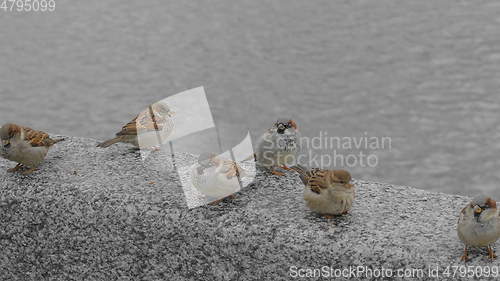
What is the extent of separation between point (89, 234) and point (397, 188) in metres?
1.62

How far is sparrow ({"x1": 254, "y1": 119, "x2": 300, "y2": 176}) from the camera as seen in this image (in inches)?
138

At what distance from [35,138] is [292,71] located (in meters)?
4.32

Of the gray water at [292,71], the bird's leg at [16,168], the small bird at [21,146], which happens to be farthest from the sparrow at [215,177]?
the gray water at [292,71]

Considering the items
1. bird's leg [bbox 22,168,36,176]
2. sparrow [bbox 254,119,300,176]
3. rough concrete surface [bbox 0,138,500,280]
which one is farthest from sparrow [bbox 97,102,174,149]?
sparrow [bbox 254,119,300,176]

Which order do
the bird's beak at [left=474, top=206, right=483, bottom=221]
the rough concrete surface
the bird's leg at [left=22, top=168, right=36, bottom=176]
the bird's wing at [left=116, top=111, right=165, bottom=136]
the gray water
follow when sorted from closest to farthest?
the bird's beak at [left=474, top=206, right=483, bottom=221]
the rough concrete surface
the bird's leg at [left=22, top=168, right=36, bottom=176]
the bird's wing at [left=116, top=111, right=165, bottom=136]
the gray water

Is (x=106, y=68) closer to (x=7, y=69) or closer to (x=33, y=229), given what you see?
(x=7, y=69)

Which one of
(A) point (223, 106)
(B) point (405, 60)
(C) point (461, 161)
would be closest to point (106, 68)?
(A) point (223, 106)

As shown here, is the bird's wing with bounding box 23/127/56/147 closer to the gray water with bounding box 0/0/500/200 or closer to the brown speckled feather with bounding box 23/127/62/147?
the brown speckled feather with bounding box 23/127/62/147

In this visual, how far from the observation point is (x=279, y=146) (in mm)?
3504

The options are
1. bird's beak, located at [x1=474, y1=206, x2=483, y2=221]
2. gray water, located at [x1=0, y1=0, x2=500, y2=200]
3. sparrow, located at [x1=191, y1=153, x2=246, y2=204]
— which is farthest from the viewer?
gray water, located at [x1=0, y1=0, x2=500, y2=200]

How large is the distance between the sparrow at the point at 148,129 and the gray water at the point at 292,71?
2.27 meters

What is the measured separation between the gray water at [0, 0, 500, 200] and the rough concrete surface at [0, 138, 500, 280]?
2.56 metres

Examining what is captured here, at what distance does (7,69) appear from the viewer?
27.6ft

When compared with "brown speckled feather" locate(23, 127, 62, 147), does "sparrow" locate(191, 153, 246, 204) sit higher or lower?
lower
